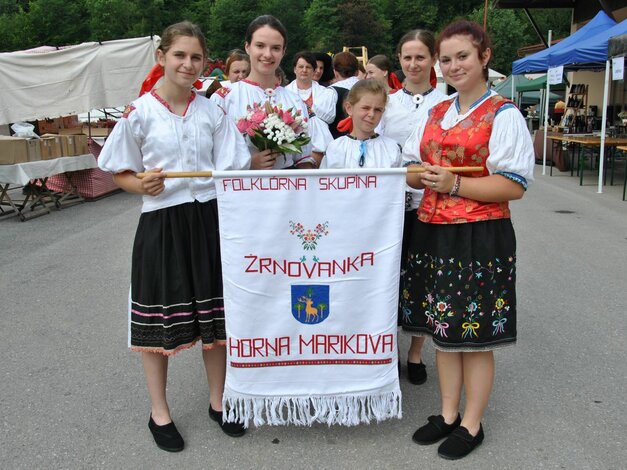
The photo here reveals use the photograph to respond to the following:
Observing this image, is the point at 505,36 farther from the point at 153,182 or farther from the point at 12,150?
the point at 153,182

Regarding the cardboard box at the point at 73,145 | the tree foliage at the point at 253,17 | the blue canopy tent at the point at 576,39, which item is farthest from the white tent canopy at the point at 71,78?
the tree foliage at the point at 253,17

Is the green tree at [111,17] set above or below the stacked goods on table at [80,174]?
above

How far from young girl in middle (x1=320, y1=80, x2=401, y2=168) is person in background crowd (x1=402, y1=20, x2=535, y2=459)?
261 mm

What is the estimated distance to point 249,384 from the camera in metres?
2.79

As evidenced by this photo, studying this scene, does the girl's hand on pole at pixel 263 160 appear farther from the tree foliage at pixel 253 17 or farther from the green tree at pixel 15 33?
the tree foliage at pixel 253 17

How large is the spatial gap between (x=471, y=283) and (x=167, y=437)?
165 centimetres

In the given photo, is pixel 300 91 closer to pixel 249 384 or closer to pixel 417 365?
pixel 417 365

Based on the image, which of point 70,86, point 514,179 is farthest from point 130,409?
point 70,86

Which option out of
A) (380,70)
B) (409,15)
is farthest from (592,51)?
(409,15)

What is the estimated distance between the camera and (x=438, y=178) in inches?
99.0

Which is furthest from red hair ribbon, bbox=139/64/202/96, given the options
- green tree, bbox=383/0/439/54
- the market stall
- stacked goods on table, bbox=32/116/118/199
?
green tree, bbox=383/0/439/54

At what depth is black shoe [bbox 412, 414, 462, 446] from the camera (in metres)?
2.91

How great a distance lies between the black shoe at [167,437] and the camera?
113 inches

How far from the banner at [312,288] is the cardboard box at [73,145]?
25.8 feet
